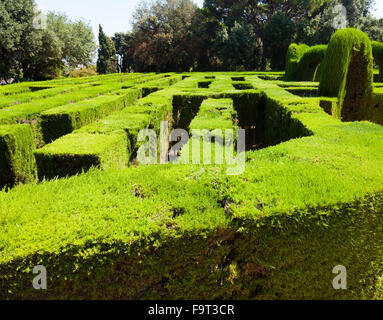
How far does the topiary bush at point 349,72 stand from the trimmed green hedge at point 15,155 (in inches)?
348

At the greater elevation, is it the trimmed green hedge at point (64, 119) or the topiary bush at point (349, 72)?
the topiary bush at point (349, 72)

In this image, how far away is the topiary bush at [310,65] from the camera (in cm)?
1308

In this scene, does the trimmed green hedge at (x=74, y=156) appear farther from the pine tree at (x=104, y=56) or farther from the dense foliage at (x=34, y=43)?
the pine tree at (x=104, y=56)

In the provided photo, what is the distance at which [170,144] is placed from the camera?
953cm

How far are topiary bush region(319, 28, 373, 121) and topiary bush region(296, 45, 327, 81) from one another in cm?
548

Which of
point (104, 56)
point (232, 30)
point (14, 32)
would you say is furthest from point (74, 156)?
point (104, 56)

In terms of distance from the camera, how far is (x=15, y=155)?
6.02m

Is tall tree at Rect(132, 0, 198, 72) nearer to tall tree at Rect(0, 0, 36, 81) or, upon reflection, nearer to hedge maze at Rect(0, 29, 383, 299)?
tall tree at Rect(0, 0, 36, 81)

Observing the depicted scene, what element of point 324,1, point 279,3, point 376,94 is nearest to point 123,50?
point 279,3

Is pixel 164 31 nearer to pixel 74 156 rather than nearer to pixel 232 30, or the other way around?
pixel 232 30

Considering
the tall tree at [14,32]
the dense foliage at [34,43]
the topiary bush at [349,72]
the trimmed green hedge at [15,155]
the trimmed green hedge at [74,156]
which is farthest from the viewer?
the dense foliage at [34,43]

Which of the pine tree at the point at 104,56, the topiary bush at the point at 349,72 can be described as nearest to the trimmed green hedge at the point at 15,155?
the topiary bush at the point at 349,72

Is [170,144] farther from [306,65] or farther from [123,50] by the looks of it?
[123,50]

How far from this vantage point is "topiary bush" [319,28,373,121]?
24.1ft
